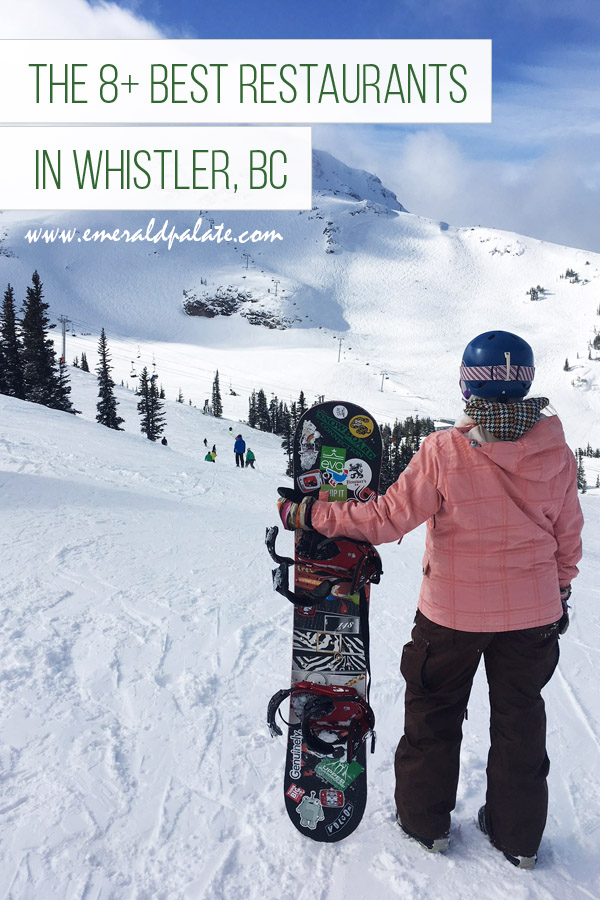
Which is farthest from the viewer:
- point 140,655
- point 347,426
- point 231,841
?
point 140,655

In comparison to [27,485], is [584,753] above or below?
below

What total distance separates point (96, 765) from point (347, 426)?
2233 millimetres

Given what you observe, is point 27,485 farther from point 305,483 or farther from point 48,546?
point 305,483

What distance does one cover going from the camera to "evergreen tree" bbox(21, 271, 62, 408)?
113 ft

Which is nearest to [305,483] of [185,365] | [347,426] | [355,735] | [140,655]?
[347,426]

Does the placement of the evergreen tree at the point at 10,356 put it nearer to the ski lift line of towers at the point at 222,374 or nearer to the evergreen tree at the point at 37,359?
the evergreen tree at the point at 37,359

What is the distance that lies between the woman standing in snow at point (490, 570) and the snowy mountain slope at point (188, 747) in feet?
1.01

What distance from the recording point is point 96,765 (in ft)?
9.45

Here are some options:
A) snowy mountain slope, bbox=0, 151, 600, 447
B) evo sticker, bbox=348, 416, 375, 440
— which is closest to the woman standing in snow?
evo sticker, bbox=348, 416, 375, 440

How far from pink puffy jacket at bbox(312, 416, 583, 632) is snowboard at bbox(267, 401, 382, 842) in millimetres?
424

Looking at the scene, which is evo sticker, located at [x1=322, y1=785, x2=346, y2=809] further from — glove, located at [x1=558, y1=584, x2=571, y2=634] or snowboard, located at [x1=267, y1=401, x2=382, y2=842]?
glove, located at [x1=558, y1=584, x2=571, y2=634]

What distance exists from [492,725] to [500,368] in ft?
5.19

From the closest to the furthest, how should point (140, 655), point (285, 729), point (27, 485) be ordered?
point (285, 729)
point (140, 655)
point (27, 485)

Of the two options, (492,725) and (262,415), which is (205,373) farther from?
(492,725)
